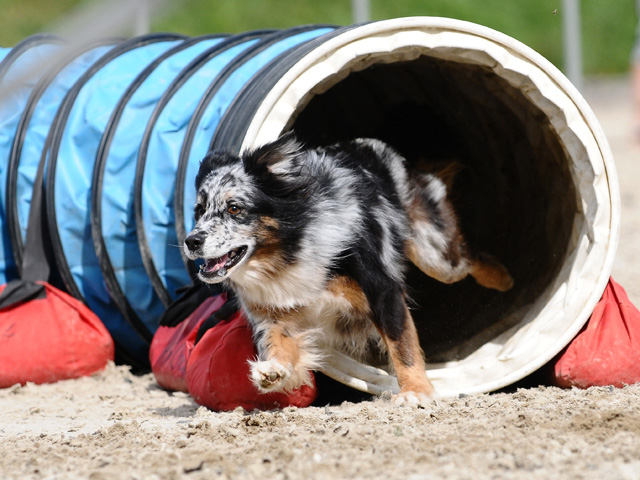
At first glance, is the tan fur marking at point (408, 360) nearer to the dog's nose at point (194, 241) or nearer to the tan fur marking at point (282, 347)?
the tan fur marking at point (282, 347)

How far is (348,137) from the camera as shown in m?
5.30

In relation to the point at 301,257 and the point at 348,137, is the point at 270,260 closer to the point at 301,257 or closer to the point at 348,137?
the point at 301,257

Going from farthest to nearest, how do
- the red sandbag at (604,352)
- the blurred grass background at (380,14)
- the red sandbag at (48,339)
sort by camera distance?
the blurred grass background at (380,14)
the red sandbag at (48,339)
the red sandbag at (604,352)

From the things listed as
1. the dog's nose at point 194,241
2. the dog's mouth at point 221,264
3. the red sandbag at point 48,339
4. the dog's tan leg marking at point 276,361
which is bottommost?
the red sandbag at point 48,339

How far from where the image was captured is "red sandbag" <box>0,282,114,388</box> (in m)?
4.56

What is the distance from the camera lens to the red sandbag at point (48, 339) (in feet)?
15.0

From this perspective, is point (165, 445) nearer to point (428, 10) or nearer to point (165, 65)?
point (165, 65)

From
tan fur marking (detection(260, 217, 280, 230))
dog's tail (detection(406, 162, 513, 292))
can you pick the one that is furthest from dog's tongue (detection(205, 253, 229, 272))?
dog's tail (detection(406, 162, 513, 292))

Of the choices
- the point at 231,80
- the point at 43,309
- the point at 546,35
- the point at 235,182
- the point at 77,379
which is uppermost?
the point at 546,35

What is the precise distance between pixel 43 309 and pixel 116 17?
3854 millimetres

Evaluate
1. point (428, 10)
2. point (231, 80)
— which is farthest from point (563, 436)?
point (428, 10)

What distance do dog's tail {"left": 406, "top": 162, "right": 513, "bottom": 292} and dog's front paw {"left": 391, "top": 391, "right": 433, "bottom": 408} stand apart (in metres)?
0.83

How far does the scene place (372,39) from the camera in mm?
3795

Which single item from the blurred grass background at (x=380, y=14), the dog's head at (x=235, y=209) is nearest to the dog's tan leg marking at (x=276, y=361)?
the dog's head at (x=235, y=209)
